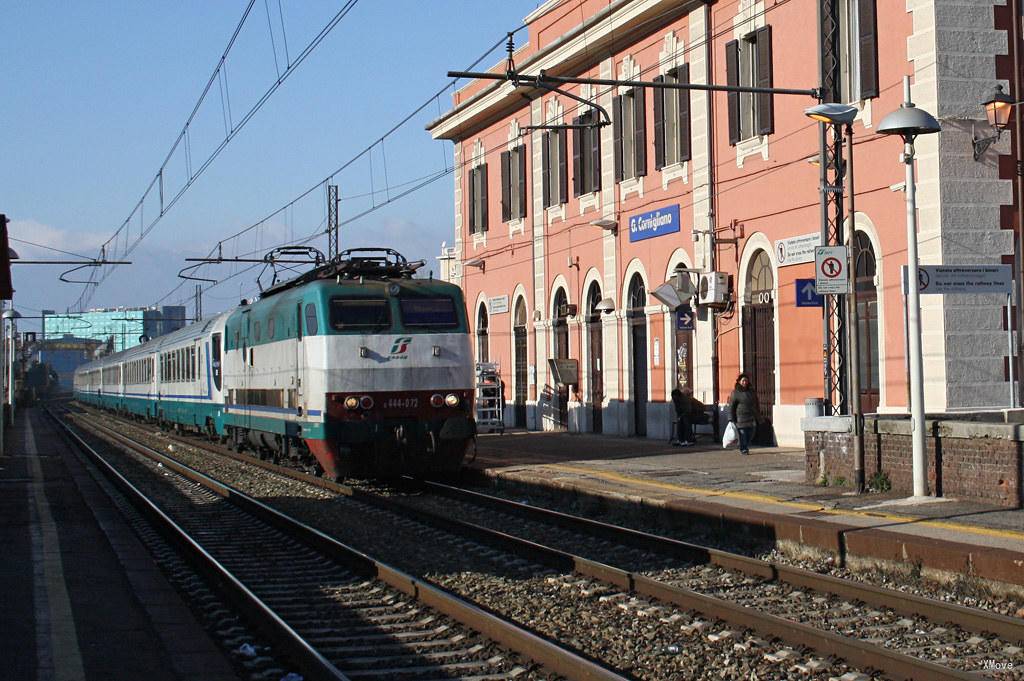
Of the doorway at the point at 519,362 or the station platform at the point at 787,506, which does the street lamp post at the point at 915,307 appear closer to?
the station platform at the point at 787,506

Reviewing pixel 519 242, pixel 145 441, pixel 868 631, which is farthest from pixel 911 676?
pixel 145 441

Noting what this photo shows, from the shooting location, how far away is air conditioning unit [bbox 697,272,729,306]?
80.0ft

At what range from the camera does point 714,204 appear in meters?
25.3

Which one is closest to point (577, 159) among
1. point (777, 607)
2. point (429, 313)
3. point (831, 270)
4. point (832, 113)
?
point (429, 313)

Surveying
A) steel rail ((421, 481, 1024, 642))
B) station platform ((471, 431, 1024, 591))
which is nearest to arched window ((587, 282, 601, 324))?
station platform ((471, 431, 1024, 591))

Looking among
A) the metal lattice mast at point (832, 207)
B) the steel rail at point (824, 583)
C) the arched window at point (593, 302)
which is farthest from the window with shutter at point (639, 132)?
the steel rail at point (824, 583)

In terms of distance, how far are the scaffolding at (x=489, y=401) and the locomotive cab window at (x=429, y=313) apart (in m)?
12.5

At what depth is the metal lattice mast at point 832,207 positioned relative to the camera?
56.7ft

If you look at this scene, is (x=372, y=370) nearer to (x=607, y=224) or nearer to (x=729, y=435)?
(x=729, y=435)

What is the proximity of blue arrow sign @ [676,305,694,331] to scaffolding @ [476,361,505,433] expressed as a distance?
7451mm

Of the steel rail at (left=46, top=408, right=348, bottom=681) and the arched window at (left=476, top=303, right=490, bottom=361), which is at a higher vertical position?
the arched window at (left=476, top=303, right=490, bottom=361)

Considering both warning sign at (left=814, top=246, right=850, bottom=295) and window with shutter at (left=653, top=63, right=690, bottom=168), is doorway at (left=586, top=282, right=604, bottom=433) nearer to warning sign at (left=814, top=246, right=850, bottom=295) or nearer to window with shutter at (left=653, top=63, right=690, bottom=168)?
window with shutter at (left=653, top=63, right=690, bottom=168)

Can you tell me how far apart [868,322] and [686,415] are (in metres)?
4.85

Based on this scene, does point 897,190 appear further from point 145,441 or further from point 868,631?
point 145,441
